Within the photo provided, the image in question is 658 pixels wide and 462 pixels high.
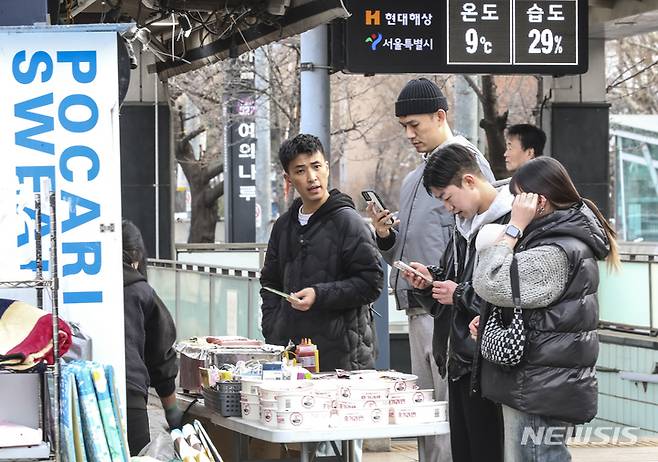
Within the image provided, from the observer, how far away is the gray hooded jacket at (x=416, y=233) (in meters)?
6.78

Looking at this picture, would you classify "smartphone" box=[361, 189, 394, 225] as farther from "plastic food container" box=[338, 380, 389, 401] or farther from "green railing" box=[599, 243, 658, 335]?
"green railing" box=[599, 243, 658, 335]

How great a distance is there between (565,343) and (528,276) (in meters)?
0.30

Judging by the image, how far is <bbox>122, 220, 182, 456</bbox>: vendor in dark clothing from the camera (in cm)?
618

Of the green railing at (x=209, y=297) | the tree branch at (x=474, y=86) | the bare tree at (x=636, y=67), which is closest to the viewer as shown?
the green railing at (x=209, y=297)

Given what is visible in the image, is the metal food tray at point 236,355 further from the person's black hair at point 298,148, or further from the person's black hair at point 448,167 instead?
the person's black hair at point 448,167

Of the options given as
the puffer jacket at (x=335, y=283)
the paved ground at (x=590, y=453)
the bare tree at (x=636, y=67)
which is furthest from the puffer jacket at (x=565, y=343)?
the bare tree at (x=636, y=67)

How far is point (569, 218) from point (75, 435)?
2.14 m

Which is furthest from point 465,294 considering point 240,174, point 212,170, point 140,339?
point 212,170

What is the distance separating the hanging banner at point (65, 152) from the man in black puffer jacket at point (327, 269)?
217 centimetres

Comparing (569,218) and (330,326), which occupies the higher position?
(569,218)

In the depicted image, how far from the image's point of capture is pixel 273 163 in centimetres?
4150

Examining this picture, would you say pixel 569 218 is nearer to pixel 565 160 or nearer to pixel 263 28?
pixel 263 28

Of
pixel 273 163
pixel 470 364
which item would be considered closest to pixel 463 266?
pixel 470 364

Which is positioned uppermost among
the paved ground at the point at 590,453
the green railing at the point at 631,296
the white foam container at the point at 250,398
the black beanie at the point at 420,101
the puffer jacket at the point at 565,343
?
the black beanie at the point at 420,101
